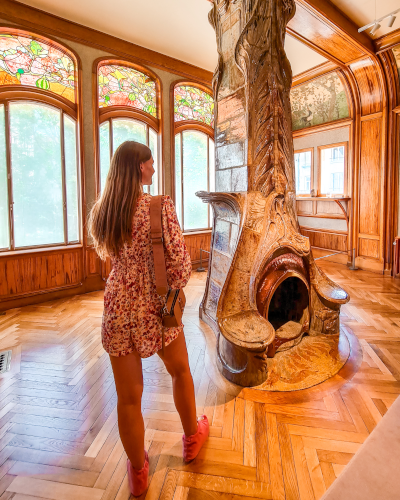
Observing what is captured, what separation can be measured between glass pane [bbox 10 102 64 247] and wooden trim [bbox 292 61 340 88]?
4.72 meters

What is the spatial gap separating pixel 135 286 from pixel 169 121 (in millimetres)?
4871

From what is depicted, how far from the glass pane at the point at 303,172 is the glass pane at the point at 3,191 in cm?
630

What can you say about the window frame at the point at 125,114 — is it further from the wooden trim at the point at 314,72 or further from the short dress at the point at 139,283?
the short dress at the point at 139,283

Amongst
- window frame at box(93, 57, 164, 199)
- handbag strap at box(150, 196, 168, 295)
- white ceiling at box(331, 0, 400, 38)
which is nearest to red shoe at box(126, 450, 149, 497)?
handbag strap at box(150, 196, 168, 295)

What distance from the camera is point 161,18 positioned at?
4.28m

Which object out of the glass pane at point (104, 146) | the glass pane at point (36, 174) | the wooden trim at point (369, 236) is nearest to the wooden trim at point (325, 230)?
the wooden trim at point (369, 236)

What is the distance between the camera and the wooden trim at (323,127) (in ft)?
20.5

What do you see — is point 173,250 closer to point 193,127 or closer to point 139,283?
point 139,283

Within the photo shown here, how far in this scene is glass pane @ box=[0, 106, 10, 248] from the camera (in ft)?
12.8

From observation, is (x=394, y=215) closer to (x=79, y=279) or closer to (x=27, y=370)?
(x=79, y=279)

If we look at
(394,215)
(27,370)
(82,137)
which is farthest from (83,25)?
(394,215)

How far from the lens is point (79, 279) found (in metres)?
4.68

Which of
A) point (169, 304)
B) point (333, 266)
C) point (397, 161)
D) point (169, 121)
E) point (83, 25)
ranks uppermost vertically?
point (83, 25)

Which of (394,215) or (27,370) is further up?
(394,215)
